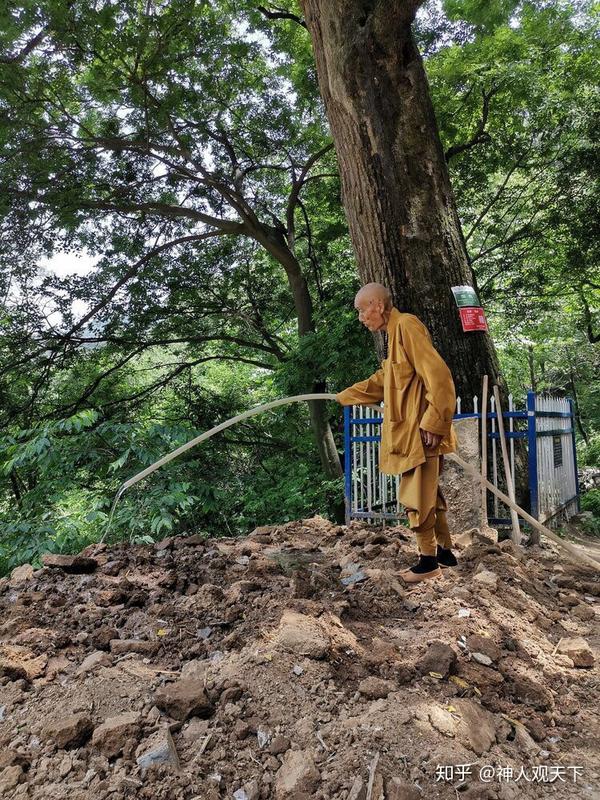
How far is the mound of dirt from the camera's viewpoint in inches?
75.6

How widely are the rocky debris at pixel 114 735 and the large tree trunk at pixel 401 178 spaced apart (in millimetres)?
3892

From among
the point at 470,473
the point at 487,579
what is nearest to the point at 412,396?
the point at 470,473

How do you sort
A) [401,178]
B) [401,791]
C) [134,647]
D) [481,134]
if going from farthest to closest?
[481,134]
[401,178]
[134,647]
[401,791]

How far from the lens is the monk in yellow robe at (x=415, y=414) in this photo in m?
3.25

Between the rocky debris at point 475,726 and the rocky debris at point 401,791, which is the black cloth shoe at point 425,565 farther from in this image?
the rocky debris at point 401,791

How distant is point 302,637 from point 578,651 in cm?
142

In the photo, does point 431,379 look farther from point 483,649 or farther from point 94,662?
point 94,662

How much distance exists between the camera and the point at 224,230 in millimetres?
10406

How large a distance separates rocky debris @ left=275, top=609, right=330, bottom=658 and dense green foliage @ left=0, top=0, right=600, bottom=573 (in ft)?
9.33

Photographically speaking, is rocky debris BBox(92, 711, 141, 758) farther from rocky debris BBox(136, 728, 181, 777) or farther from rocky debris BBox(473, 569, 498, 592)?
rocky debris BBox(473, 569, 498, 592)

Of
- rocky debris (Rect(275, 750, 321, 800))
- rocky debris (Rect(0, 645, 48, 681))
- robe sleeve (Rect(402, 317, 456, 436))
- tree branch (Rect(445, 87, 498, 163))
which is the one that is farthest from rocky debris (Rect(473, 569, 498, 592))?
tree branch (Rect(445, 87, 498, 163))

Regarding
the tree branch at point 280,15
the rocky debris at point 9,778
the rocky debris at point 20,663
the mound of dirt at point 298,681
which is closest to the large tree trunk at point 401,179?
the mound of dirt at point 298,681

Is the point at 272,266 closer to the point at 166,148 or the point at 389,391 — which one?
the point at 166,148

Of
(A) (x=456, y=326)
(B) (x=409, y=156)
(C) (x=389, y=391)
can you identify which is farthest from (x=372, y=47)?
(C) (x=389, y=391)
